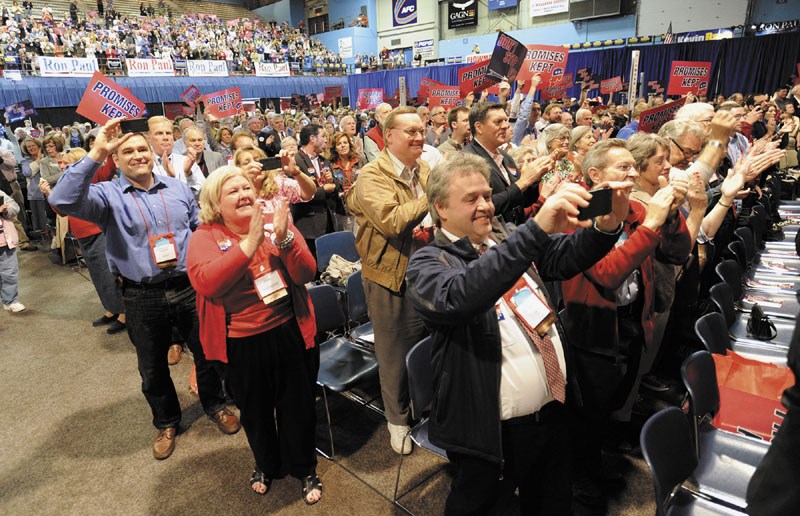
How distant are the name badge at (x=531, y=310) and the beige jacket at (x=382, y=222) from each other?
2.82 feet

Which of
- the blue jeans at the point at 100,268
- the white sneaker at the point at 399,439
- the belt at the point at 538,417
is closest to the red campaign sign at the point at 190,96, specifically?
the blue jeans at the point at 100,268

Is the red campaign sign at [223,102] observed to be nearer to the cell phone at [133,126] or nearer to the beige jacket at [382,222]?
the cell phone at [133,126]

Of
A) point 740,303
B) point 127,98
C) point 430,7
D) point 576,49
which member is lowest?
point 740,303

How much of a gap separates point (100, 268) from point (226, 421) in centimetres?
242

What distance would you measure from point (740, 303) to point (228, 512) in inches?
148

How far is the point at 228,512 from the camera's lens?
2.40 meters

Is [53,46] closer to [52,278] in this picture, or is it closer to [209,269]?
[52,278]

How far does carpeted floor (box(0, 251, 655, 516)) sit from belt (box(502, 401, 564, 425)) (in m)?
1.00

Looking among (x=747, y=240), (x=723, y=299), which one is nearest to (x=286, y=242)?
(x=723, y=299)

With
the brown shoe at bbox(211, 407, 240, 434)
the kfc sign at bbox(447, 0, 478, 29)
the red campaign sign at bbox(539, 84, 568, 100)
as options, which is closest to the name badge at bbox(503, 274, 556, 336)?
the brown shoe at bbox(211, 407, 240, 434)

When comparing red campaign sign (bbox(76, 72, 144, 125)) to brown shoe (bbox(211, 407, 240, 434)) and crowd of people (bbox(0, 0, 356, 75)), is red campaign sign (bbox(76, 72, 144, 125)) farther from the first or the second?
crowd of people (bbox(0, 0, 356, 75))

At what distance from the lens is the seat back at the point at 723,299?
285 centimetres

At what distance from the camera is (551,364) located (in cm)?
155

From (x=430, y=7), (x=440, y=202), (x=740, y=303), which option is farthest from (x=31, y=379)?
(x=430, y=7)
